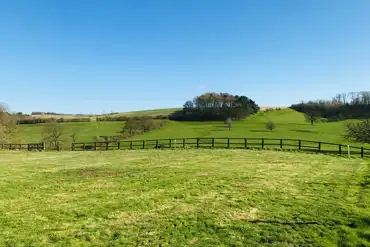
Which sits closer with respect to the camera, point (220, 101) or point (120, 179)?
point (120, 179)

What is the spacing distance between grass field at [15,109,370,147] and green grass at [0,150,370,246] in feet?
145

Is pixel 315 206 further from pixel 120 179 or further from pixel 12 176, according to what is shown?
pixel 12 176

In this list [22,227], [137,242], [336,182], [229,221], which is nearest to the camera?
[137,242]

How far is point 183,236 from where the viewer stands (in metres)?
6.95

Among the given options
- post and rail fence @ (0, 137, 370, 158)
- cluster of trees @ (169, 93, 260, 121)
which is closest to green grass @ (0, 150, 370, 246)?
post and rail fence @ (0, 137, 370, 158)

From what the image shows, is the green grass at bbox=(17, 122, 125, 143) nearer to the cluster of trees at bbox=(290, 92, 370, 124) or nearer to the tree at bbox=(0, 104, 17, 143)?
the tree at bbox=(0, 104, 17, 143)

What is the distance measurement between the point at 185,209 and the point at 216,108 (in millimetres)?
89477

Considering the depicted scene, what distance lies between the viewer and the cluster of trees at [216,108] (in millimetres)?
94812

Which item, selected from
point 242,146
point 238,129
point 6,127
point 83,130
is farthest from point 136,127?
point 242,146

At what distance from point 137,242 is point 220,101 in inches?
3783

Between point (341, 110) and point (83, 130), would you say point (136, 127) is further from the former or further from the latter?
point (341, 110)

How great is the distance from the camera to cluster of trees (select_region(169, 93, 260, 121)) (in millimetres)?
94812

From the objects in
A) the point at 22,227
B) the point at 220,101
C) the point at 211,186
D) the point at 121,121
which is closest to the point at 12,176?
the point at 22,227

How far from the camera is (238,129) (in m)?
72.9
